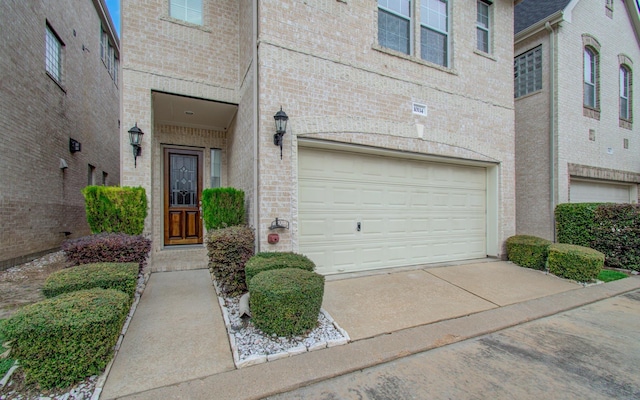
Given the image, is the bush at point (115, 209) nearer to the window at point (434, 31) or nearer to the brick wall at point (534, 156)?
the window at point (434, 31)

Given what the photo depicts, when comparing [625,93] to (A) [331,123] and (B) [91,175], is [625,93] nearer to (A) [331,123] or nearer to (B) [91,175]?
(A) [331,123]

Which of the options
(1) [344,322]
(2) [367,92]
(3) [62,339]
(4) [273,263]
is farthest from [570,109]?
(3) [62,339]

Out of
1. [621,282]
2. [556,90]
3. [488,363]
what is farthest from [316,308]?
[556,90]

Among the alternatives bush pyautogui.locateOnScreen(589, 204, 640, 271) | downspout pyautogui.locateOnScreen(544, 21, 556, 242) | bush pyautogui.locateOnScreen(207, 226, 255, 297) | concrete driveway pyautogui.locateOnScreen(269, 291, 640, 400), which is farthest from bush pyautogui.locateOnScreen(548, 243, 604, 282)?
bush pyautogui.locateOnScreen(207, 226, 255, 297)

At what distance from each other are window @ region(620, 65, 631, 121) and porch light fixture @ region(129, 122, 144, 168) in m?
14.6

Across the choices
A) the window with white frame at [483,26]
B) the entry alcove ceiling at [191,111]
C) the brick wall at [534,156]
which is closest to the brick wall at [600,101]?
the brick wall at [534,156]

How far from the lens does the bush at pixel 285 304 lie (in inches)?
115

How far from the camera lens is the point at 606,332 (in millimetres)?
3389

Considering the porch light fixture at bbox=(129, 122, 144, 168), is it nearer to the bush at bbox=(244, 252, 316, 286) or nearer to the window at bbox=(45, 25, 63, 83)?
the bush at bbox=(244, 252, 316, 286)

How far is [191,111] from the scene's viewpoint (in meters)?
6.12

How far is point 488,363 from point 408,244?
11.1 ft

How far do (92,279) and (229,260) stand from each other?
5.07 ft

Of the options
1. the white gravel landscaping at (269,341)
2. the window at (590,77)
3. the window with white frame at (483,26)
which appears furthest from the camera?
the window at (590,77)

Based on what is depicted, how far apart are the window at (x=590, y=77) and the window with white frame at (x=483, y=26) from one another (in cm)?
466
